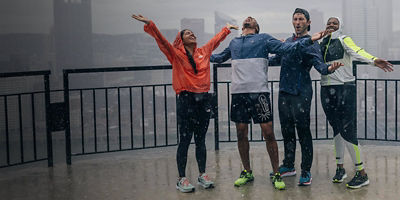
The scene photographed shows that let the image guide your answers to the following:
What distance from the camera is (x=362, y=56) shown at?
14.4 feet

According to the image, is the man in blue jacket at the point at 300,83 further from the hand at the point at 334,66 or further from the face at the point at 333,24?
the face at the point at 333,24

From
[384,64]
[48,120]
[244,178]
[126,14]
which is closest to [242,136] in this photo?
[244,178]

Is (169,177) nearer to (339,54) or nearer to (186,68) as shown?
(186,68)

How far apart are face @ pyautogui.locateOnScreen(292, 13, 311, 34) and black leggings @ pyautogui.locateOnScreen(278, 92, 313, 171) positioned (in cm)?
65

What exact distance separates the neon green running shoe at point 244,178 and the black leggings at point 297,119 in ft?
1.75

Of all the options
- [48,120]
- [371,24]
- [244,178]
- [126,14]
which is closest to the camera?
[244,178]

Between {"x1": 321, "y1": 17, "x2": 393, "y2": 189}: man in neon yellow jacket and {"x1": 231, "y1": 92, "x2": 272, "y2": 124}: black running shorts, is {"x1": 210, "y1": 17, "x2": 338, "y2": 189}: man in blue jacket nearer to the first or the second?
{"x1": 231, "y1": 92, "x2": 272, "y2": 124}: black running shorts

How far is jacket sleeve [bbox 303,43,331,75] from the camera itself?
439cm

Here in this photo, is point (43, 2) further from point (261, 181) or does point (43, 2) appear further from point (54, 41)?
point (261, 181)

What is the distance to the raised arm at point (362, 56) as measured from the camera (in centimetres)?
434

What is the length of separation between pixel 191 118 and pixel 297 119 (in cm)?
105

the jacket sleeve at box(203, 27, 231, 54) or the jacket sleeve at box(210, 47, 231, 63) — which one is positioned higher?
the jacket sleeve at box(203, 27, 231, 54)

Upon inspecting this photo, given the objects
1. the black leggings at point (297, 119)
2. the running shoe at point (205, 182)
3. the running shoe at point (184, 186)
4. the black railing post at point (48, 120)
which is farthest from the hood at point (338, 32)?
the black railing post at point (48, 120)

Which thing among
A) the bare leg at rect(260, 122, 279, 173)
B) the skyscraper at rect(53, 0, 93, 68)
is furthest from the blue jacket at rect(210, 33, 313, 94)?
the skyscraper at rect(53, 0, 93, 68)
